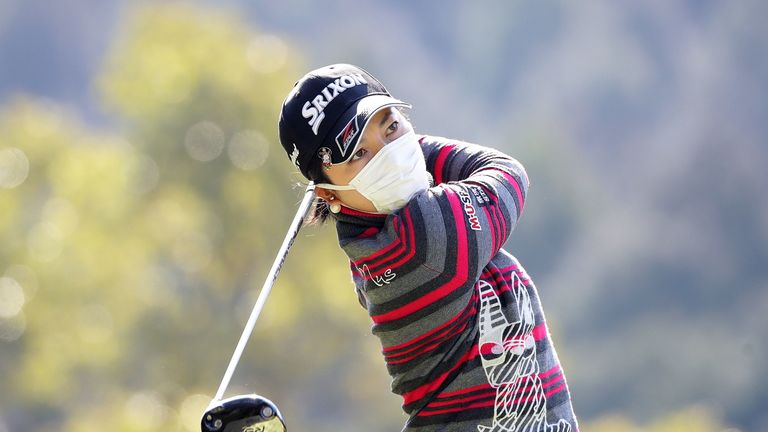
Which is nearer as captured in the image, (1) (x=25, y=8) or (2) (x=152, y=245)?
(2) (x=152, y=245)

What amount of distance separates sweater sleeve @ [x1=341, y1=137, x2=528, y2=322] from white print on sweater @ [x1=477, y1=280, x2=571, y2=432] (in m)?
0.09

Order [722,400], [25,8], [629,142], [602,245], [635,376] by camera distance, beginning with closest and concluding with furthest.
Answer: [722,400] < [635,376] < [602,245] < [629,142] < [25,8]

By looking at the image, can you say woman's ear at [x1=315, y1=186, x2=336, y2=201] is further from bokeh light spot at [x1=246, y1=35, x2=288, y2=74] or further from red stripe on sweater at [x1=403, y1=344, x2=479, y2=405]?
bokeh light spot at [x1=246, y1=35, x2=288, y2=74]

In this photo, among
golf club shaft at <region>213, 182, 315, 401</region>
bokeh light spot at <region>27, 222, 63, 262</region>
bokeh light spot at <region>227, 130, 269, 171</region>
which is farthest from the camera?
bokeh light spot at <region>27, 222, 63, 262</region>

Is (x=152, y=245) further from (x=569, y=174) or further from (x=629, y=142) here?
(x=629, y=142)

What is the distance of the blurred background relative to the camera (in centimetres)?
1386

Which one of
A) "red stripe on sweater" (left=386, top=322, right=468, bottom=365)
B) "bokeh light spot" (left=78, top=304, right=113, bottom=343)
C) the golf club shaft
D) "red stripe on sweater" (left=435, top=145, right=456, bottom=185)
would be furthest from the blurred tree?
"red stripe on sweater" (left=386, top=322, right=468, bottom=365)

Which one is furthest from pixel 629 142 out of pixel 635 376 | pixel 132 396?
pixel 132 396

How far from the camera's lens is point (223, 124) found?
45.4 feet

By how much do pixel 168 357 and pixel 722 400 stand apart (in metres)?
11.6

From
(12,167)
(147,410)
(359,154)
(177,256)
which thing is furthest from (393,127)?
(12,167)

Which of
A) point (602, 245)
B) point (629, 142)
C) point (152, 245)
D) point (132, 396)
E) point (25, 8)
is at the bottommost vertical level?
point (132, 396)

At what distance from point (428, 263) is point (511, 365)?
0.25 m

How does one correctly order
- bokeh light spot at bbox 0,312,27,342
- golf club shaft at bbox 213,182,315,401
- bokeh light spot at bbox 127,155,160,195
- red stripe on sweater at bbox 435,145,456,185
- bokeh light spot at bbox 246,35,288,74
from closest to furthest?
1. golf club shaft at bbox 213,182,315,401
2. red stripe on sweater at bbox 435,145,456,185
3. bokeh light spot at bbox 127,155,160,195
4. bokeh light spot at bbox 246,35,288,74
5. bokeh light spot at bbox 0,312,27,342
